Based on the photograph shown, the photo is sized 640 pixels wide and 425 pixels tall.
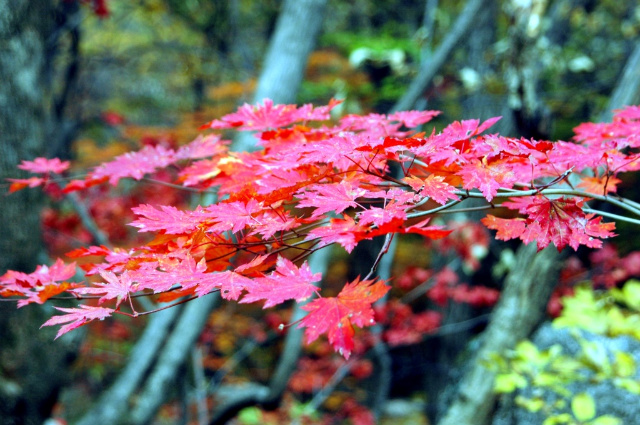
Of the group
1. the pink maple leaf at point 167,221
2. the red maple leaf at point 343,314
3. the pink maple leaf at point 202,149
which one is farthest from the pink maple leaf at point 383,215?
the pink maple leaf at point 202,149

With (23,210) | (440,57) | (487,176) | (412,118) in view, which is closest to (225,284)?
(487,176)

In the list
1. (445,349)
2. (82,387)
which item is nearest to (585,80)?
(445,349)

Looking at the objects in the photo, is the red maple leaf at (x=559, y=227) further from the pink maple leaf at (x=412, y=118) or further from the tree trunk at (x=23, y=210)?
the tree trunk at (x=23, y=210)

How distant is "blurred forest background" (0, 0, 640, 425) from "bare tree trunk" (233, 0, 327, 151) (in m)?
0.01

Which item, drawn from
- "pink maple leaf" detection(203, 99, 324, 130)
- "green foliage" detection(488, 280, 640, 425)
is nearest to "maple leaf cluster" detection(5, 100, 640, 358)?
"pink maple leaf" detection(203, 99, 324, 130)

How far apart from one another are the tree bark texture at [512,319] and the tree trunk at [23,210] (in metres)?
2.54

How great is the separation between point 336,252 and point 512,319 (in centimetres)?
489

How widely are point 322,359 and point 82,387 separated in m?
4.09

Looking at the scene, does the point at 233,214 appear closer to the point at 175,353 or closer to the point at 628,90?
the point at 628,90

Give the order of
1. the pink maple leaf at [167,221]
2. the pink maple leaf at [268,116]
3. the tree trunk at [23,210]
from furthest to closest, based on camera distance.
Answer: the tree trunk at [23,210] → the pink maple leaf at [268,116] → the pink maple leaf at [167,221]

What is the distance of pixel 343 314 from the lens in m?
1.01

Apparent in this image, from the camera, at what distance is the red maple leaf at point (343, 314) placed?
97 centimetres

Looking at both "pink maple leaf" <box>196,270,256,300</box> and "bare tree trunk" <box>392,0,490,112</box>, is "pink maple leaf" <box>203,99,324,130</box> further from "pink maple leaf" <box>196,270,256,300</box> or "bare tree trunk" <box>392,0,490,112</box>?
"bare tree trunk" <box>392,0,490,112</box>

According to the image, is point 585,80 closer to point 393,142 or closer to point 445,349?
point 445,349
